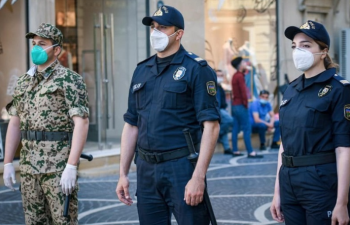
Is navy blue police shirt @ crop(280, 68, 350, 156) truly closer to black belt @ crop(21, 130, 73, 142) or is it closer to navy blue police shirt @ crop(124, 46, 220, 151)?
navy blue police shirt @ crop(124, 46, 220, 151)

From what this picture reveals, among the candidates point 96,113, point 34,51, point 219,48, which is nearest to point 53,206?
point 34,51

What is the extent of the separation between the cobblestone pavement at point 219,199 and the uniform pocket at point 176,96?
368cm

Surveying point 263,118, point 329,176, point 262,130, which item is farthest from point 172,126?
point 263,118

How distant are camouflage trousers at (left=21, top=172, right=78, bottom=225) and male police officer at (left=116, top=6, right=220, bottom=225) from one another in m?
0.80

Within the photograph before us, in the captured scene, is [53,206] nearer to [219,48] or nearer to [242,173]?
[242,173]

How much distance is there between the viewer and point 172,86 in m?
4.70

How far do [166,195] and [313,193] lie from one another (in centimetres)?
93

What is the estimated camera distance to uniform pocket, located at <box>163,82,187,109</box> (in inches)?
184

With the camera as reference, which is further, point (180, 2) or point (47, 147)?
point (180, 2)

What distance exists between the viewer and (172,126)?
4.68 metres

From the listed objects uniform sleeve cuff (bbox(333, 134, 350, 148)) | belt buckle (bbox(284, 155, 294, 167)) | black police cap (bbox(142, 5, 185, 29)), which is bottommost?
belt buckle (bbox(284, 155, 294, 167))

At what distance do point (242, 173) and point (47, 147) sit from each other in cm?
729

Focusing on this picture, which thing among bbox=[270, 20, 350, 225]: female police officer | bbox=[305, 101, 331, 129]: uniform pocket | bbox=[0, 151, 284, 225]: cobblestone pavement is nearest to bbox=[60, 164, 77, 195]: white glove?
bbox=[270, 20, 350, 225]: female police officer

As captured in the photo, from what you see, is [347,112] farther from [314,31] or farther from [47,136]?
[47,136]
